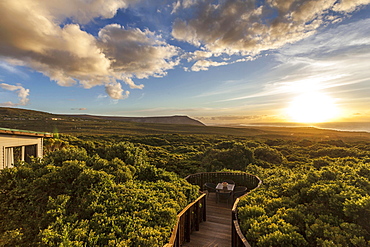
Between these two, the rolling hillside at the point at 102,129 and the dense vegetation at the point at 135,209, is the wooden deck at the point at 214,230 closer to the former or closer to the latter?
the dense vegetation at the point at 135,209

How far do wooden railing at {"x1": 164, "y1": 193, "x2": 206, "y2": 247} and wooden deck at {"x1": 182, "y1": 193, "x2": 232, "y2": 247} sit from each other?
212 millimetres

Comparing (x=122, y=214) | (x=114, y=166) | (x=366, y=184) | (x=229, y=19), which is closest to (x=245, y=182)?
(x=366, y=184)

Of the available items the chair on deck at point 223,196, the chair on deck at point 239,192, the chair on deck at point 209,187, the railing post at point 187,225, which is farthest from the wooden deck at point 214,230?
the chair on deck at point 209,187

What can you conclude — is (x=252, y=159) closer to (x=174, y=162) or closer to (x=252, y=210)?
(x=174, y=162)

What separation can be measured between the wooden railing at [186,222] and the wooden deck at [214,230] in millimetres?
212

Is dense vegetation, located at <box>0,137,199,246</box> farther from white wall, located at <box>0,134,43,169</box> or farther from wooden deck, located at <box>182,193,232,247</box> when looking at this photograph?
white wall, located at <box>0,134,43,169</box>

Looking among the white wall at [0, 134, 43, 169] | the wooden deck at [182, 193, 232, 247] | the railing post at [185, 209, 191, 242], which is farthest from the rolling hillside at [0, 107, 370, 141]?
the white wall at [0, 134, 43, 169]

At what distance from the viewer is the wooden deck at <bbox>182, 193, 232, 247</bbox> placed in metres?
4.93

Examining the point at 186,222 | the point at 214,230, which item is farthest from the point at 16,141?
the point at 214,230

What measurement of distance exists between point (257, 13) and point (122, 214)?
10.5 meters

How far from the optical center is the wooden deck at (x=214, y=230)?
16.2 feet

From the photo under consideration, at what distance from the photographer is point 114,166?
236 inches

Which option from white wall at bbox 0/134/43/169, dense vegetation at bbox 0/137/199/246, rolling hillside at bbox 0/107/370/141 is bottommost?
rolling hillside at bbox 0/107/370/141

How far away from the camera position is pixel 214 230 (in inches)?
221
